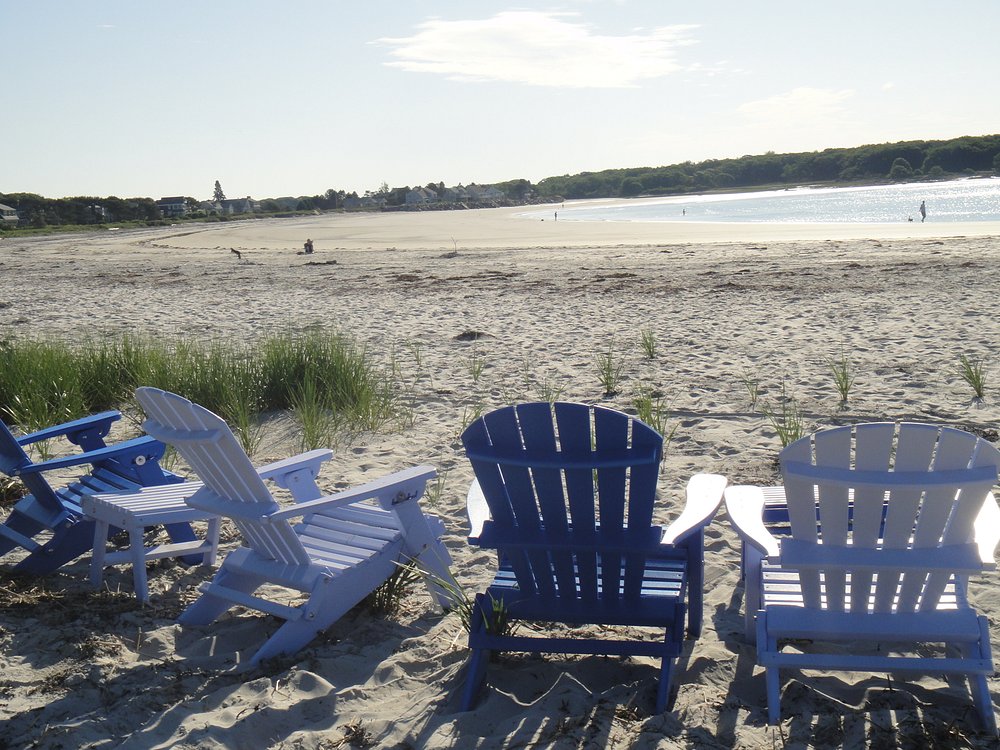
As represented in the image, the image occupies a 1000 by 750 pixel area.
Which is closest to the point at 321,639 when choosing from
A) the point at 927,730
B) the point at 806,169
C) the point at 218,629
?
the point at 218,629

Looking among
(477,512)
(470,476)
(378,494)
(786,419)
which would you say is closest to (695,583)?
(477,512)

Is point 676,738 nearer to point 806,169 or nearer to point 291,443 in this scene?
point 291,443

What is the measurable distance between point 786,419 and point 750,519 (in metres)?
2.94

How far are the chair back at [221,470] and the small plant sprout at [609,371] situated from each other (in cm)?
371

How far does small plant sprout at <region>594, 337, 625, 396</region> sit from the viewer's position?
6.31 meters

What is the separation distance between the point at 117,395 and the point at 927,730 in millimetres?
5591

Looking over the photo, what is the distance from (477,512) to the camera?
106 inches

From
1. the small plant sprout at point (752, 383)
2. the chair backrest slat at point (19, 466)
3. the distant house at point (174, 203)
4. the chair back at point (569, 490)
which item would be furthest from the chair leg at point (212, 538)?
the distant house at point (174, 203)

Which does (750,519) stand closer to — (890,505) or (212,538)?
(890,505)

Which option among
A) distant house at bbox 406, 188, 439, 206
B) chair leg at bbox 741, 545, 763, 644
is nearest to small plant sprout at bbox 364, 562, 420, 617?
chair leg at bbox 741, 545, 763, 644

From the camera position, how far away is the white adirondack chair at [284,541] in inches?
108

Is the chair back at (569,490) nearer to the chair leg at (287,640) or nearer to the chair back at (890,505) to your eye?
the chair back at (890,505)

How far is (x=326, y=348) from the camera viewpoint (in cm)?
647

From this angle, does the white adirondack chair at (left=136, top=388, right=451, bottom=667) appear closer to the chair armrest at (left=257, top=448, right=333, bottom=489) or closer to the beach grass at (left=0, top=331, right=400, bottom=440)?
the chair armrest at (left=257, top=448, right=333, bottom=489)
